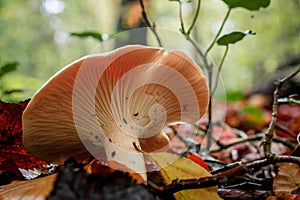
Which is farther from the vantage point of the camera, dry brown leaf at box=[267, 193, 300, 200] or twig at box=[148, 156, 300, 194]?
dry brown leaf at box=[267, 193, 300, 200]

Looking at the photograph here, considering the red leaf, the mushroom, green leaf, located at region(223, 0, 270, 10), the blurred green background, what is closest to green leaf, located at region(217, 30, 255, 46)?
green leaf, located at region(223, 0, 270, 10)

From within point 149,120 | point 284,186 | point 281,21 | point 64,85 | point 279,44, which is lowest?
point 279,44

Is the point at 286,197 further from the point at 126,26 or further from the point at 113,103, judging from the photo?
the point at 126,26

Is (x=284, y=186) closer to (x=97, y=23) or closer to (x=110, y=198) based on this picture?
(x=110, y=198)

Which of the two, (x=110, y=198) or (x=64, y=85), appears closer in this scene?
(x=110, y=198)

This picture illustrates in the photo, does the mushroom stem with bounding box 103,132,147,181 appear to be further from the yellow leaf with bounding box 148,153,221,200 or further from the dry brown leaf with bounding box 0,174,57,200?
the dry brown leaf with bounding box 0,174,57,200

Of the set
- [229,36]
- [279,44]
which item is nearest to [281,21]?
[279,44]

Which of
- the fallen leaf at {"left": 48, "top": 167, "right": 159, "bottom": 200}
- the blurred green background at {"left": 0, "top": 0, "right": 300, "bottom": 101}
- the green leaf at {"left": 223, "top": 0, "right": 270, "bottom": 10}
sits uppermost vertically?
the green leaf at {"left": 223, "top": 0, "right": 270, "bottom": 10}

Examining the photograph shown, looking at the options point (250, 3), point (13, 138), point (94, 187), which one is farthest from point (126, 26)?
point (94, 187)
